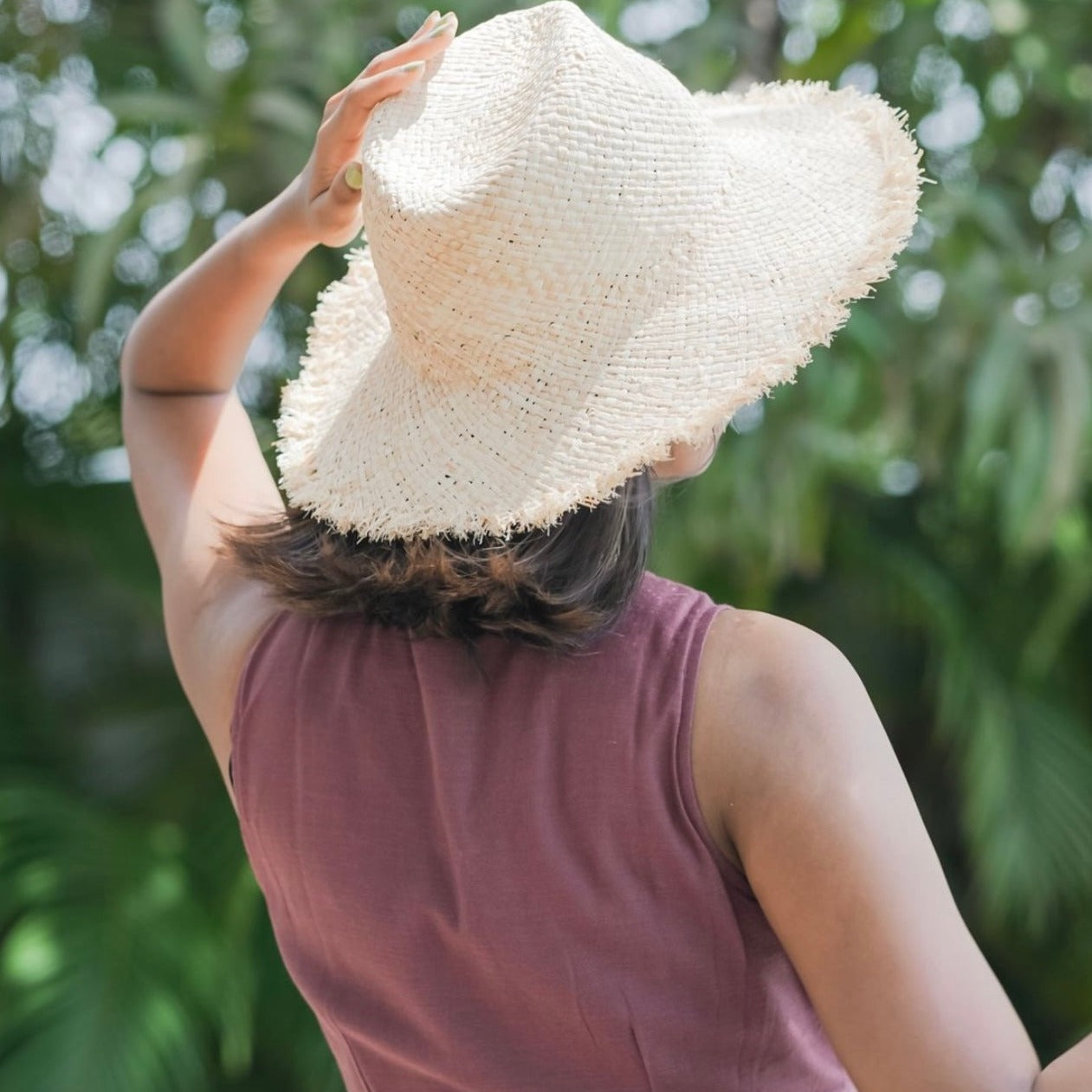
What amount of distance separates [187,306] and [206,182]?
139 centimetres

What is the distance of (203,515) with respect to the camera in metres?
1.09

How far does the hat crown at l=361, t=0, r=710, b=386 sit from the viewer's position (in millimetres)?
836

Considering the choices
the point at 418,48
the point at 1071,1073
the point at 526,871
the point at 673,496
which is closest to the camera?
the point at 1071,1073

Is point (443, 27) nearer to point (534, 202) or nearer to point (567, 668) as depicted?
point (534, 202)

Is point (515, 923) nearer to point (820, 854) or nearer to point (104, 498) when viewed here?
point (820, 854)

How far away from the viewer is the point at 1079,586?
2.66 metres

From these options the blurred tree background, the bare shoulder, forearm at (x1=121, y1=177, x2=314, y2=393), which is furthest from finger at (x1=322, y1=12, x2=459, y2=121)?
Answer: the blurred tree background

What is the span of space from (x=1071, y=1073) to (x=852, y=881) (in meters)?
0.13

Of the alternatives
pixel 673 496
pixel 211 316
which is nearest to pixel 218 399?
pixel 211 316

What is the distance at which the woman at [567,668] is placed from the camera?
28.4 inches

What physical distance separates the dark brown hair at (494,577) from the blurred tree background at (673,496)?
1502 millimetres

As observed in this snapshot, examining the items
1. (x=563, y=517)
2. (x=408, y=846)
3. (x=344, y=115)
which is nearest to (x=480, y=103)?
(x=344, y=115)

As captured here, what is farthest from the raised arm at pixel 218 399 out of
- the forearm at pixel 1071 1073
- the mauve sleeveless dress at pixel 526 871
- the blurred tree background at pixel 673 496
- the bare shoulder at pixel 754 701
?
the blurred tree background at pixel 673 496

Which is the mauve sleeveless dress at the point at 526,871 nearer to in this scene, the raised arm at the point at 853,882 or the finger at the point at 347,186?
the raised arm at the point at 853,882
